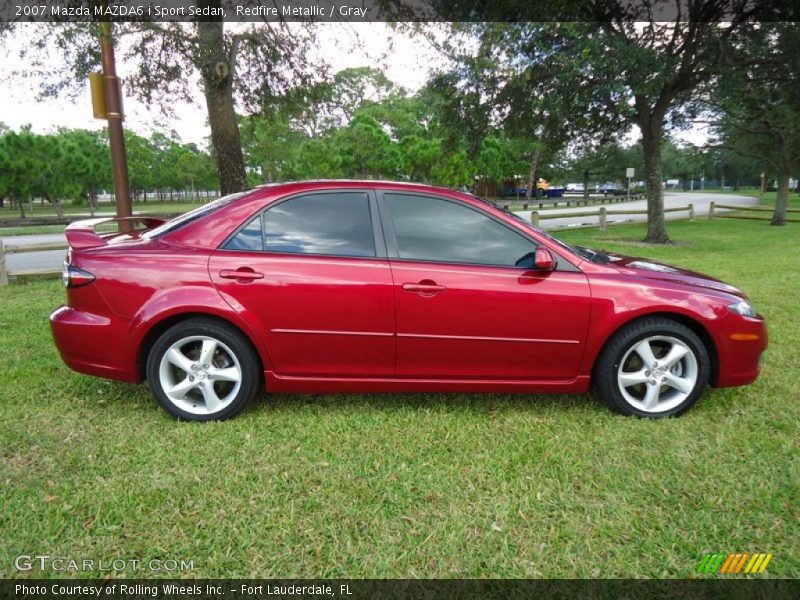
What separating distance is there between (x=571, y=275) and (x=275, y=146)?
96.8 ft

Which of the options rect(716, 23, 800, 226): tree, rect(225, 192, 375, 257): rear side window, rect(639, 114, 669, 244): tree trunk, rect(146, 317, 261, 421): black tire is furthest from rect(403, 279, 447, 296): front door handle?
rect(639, 114, 669, 244): tree trunk

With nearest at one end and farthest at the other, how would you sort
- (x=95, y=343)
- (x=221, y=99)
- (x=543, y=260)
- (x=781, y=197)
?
(x=543, y=260), (x=95, y=343), (x=221, y=99), (x=781, y=197)

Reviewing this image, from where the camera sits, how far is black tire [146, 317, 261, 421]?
10.7ft

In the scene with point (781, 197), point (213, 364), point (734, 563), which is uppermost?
point (781, 197)

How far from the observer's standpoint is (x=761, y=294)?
7020mm

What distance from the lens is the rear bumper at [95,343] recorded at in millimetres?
3250

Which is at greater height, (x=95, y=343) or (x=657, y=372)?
(x=95, y=343)

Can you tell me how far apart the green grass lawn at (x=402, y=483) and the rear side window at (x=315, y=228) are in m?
1.13

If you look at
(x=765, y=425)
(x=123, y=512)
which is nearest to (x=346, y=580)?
(x=123, y=512)

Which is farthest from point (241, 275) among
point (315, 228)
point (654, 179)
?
Answer: point (654, 179)

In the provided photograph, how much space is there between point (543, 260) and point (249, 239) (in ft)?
6.10

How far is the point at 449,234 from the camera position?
133 inches

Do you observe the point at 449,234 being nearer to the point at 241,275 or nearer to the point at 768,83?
the point at 241,275

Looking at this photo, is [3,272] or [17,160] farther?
[17,160]
